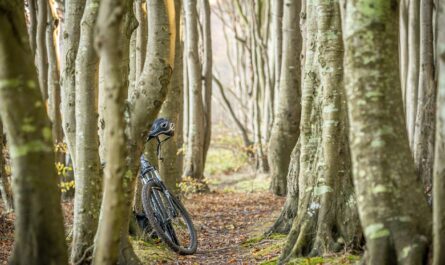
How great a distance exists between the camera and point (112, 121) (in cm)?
452

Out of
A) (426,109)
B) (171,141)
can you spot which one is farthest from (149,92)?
(171,141)

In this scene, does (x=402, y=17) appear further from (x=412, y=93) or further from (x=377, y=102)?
(x=377, y=102)

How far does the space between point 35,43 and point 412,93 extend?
25.4 ft

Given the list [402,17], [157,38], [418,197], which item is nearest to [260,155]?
[402,17]

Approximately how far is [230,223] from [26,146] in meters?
7.47

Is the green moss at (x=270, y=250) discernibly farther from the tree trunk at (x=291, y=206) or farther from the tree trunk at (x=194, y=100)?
the tree trunk at (x=194, y=100)

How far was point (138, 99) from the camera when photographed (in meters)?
6.28

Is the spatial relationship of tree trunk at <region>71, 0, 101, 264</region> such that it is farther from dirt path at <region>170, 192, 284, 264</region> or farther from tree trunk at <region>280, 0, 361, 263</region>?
tree trunk at <region>280, 0, 361, 263</region>

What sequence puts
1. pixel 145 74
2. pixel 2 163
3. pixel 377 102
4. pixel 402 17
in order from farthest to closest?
1. pixel 402 17
2. pixel 2 163
3. pixel 145 74
4. pixel 377 102

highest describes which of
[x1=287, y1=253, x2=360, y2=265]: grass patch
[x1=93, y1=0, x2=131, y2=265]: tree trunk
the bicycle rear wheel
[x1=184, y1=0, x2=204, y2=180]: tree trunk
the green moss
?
[x1=184, y1=0, x2=204, y2=180]: tree trunk

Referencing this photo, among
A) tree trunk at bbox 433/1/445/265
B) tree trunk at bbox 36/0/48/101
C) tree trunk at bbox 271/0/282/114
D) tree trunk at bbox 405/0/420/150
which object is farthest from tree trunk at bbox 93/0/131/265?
tree trunk at bbox 271/0/282/114

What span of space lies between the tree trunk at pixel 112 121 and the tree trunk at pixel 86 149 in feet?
6.46

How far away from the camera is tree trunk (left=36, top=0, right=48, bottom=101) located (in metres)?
14.1

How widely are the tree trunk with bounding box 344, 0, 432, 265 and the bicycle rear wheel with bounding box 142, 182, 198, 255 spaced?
13.4 ft
